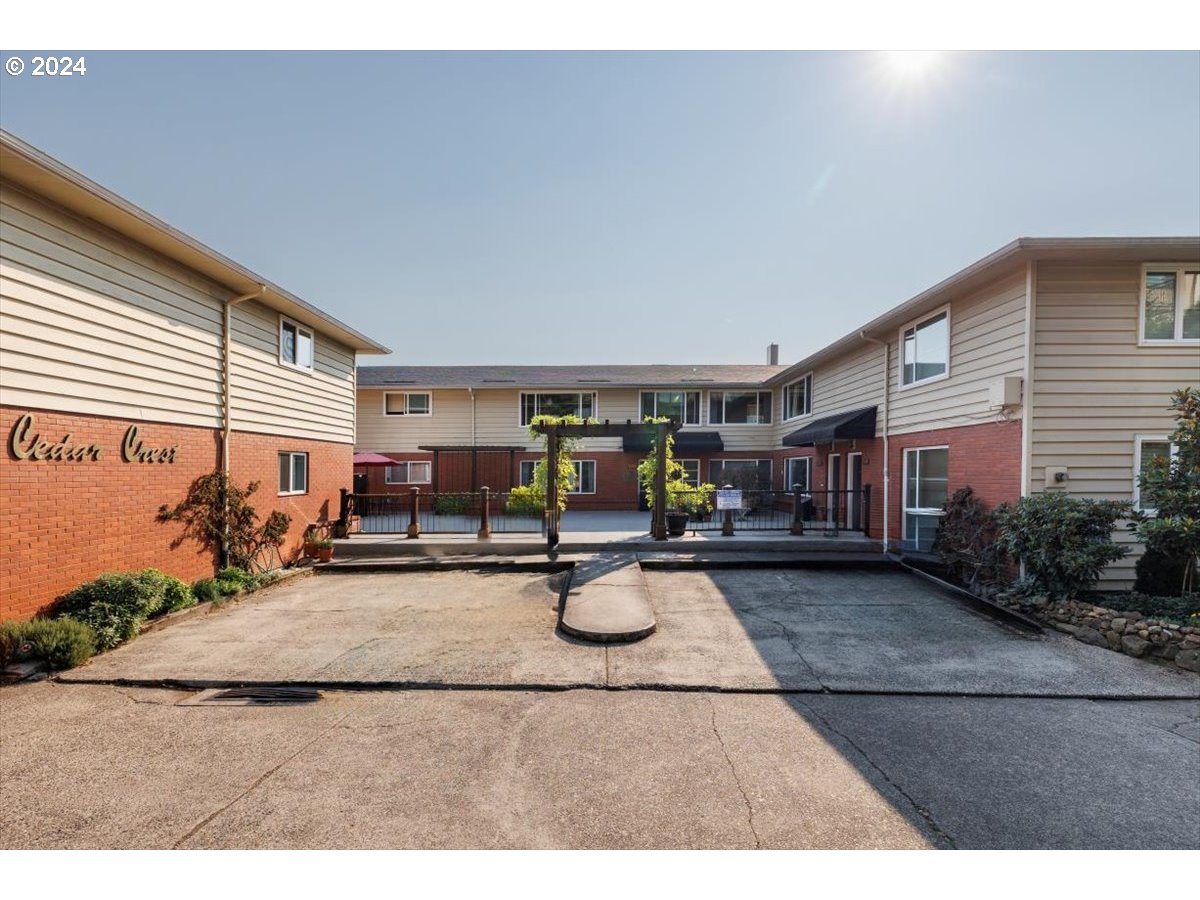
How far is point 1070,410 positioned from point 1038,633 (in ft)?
12.0

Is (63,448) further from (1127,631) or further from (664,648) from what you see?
(1127,631)

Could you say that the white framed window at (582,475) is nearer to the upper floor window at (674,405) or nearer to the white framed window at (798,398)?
the upper floor window at (674,405)

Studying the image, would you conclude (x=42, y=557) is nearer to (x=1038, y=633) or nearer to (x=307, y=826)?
(x=307, y=826)

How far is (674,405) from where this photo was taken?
20.4 meters

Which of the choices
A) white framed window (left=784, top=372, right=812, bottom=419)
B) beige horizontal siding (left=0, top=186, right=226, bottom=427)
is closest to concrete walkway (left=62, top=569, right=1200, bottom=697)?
beige horizontal siding (left=0, top=186, right=226, bottom=427)

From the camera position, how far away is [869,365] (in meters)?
12.8

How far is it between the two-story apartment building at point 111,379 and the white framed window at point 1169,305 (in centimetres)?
1436

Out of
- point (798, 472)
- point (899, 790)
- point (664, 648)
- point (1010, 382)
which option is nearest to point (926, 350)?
point (1010, 382)

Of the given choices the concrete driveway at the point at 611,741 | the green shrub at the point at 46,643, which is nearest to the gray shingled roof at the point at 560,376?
the concrete driveway at the point at 611,741

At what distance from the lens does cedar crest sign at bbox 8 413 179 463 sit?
5551 mm

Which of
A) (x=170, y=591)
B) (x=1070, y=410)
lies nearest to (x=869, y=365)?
(x=1070, y=410)

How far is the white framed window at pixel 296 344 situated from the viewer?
34.5ft

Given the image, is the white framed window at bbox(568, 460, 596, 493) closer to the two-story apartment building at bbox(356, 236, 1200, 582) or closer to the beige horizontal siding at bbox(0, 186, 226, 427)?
the two-story apartment building at bbox(356, 236, 1200, 582)

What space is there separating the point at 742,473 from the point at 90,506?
711 inches
